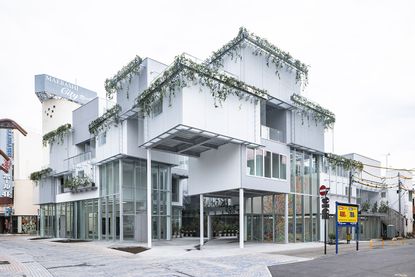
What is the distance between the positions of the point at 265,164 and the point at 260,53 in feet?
24.2

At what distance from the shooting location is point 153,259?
19438 millimetres

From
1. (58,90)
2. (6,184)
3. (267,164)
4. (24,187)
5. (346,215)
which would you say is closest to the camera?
(346,215)

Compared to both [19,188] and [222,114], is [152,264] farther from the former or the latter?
[19,188]

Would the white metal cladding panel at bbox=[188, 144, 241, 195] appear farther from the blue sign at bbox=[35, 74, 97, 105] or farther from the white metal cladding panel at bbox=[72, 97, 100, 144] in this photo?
the blue sign at bbox=[35, 74, 97, 105]

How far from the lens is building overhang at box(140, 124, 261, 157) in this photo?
23.0 m

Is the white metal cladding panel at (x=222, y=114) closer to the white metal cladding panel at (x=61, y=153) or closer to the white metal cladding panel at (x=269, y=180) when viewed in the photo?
the white metal cladding panel at (x=269, y=180)

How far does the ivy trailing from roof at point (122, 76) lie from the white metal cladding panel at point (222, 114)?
283 inches

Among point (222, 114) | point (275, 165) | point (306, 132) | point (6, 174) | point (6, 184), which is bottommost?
point (6, 184)

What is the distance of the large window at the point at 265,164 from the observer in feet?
84.5

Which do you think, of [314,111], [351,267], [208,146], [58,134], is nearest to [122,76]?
[208,146]

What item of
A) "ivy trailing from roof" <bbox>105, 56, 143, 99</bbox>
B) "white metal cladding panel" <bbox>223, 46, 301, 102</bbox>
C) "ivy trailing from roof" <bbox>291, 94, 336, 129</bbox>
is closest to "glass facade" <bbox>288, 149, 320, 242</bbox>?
"ivy trailing from roof" <bbox>291, 94, 336, 129</bbox>

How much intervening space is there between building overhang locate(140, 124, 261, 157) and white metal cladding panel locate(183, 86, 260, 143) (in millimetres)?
297

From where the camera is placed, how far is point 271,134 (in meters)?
28.3

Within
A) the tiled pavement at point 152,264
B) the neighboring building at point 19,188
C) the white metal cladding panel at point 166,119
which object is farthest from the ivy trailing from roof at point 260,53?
the neighboring building at point 19,188
